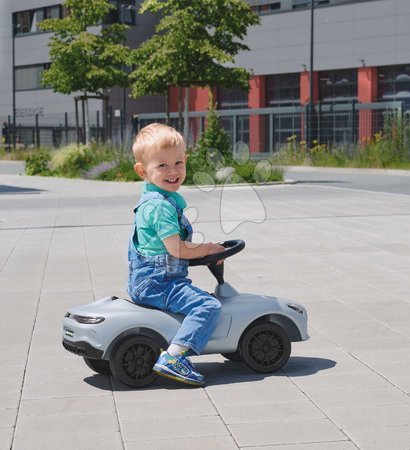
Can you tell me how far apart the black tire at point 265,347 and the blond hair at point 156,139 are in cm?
114

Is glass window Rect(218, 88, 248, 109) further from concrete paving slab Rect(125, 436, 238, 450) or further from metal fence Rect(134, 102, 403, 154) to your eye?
concrete paving slab Rect(125, 436, 238, 450)

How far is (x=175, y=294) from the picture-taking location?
19.9 ft

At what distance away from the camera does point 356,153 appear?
39438mm

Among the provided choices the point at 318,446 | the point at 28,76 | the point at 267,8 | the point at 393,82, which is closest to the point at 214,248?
the point at 318,446

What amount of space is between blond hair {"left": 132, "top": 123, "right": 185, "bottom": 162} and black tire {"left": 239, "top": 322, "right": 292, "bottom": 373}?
114 cm

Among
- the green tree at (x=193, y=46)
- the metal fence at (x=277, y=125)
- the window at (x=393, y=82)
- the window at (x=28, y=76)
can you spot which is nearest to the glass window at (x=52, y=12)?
the window at (x=28, y=76)

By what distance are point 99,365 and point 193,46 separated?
25759 millimetres

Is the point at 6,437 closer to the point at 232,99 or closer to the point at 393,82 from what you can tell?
the point at 393,82

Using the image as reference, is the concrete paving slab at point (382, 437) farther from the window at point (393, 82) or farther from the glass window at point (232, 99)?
the glass window at point (232, 99)

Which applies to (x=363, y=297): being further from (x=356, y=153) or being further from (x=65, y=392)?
(x=356, y=153)

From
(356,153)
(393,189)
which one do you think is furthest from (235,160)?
(356,153)

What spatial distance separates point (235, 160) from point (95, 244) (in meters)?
16.0

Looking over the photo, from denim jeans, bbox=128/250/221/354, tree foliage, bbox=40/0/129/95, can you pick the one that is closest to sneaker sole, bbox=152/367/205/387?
denim jeans, bbox=128/250/221/354

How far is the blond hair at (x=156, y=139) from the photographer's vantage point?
602 cm
